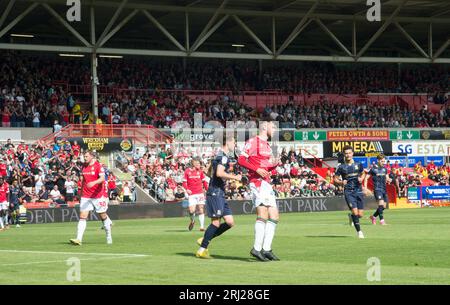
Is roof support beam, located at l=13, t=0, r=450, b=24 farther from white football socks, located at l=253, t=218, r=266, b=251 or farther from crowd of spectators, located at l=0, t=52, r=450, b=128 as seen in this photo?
white football socks, located at l=253, t=218, r=266, b=251

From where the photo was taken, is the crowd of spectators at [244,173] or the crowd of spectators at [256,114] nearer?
the crowd of spectators at [244,173]

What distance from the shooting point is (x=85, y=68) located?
56188mm

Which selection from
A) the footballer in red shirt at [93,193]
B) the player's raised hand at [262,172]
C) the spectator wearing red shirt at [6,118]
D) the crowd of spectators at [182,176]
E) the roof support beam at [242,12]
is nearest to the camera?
the player's raised hand at [262,172]

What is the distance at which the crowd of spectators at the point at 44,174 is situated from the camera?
124 ft

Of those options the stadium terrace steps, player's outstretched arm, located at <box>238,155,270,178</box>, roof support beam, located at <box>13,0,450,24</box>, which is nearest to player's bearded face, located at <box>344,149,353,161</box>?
player's outstretched arm, located at <box>238,155,270,178</box>

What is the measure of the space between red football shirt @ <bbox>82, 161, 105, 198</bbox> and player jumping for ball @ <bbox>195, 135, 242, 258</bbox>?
4637mm

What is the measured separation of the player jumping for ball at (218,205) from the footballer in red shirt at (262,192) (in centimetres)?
78

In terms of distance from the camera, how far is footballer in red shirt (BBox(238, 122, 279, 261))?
14.5 meters

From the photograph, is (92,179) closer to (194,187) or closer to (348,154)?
(348,154)

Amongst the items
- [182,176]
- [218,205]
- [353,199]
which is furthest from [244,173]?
[218,205]

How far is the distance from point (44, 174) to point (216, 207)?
25018 mm

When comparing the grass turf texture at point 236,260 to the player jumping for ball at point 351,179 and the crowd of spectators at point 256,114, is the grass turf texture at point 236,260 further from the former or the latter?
the crowd of spectators at point 256,114

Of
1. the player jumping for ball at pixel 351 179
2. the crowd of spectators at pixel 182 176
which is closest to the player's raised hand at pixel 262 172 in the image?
the player jumping for ball at pixel 351 179
